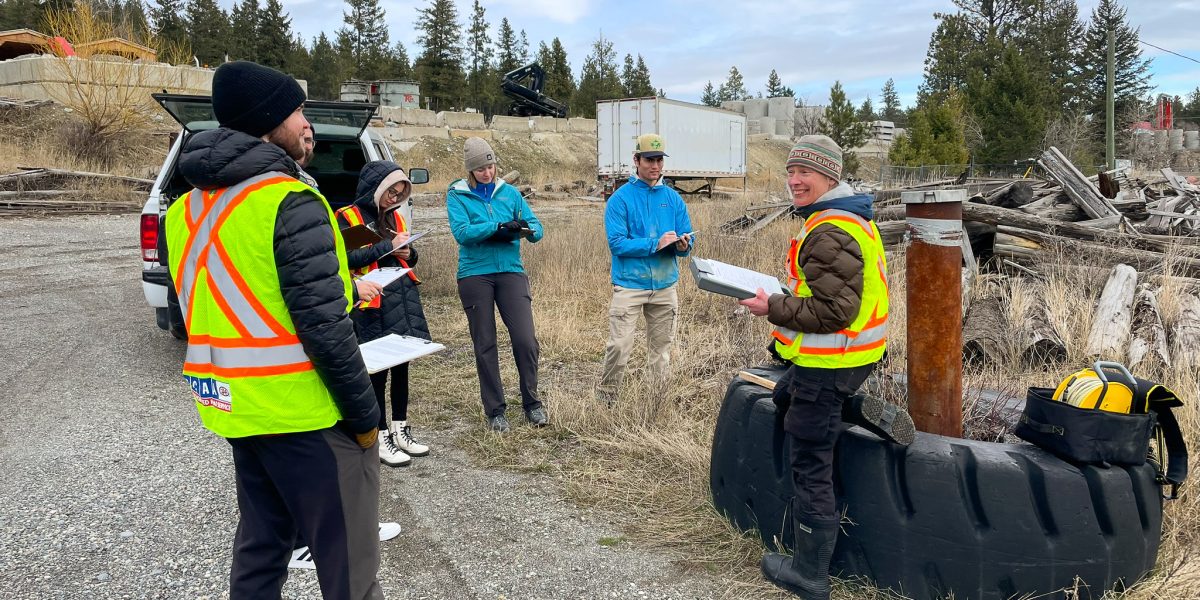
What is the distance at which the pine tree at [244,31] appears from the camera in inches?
1955

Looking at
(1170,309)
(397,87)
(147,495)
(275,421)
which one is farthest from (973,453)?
(397,87)

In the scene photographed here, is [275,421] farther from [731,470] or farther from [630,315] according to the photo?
[630,315]

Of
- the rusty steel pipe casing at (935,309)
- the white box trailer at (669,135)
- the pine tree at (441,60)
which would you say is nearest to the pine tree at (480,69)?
the pine tree at (441,60)

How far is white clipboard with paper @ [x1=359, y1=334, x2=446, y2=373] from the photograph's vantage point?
9.11 feet

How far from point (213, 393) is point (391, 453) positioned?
7.51 ft

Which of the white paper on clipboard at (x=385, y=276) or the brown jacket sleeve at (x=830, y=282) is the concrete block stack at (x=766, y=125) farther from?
the brown jacket sleeve at (x=830, y=282)

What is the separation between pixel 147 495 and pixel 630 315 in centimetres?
278

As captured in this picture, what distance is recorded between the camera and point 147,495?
3.74 metres

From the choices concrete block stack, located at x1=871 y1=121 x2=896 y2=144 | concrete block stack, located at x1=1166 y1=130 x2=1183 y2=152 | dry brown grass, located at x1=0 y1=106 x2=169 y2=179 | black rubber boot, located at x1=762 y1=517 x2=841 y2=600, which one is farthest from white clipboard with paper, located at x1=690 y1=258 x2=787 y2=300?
concrete block stack, located at x1=871 y1=121 x2=896 y2=144

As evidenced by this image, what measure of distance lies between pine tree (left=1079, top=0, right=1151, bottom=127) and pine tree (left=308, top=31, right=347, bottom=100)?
49472mm

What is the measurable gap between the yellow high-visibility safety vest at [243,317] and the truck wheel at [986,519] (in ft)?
6.01

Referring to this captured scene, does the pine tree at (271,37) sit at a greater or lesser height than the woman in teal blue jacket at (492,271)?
greater

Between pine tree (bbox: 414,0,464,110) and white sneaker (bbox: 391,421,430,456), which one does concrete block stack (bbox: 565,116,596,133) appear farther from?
white sneaker (bbox: 391,421,430,456)

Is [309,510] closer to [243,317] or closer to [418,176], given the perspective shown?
[243,317]
